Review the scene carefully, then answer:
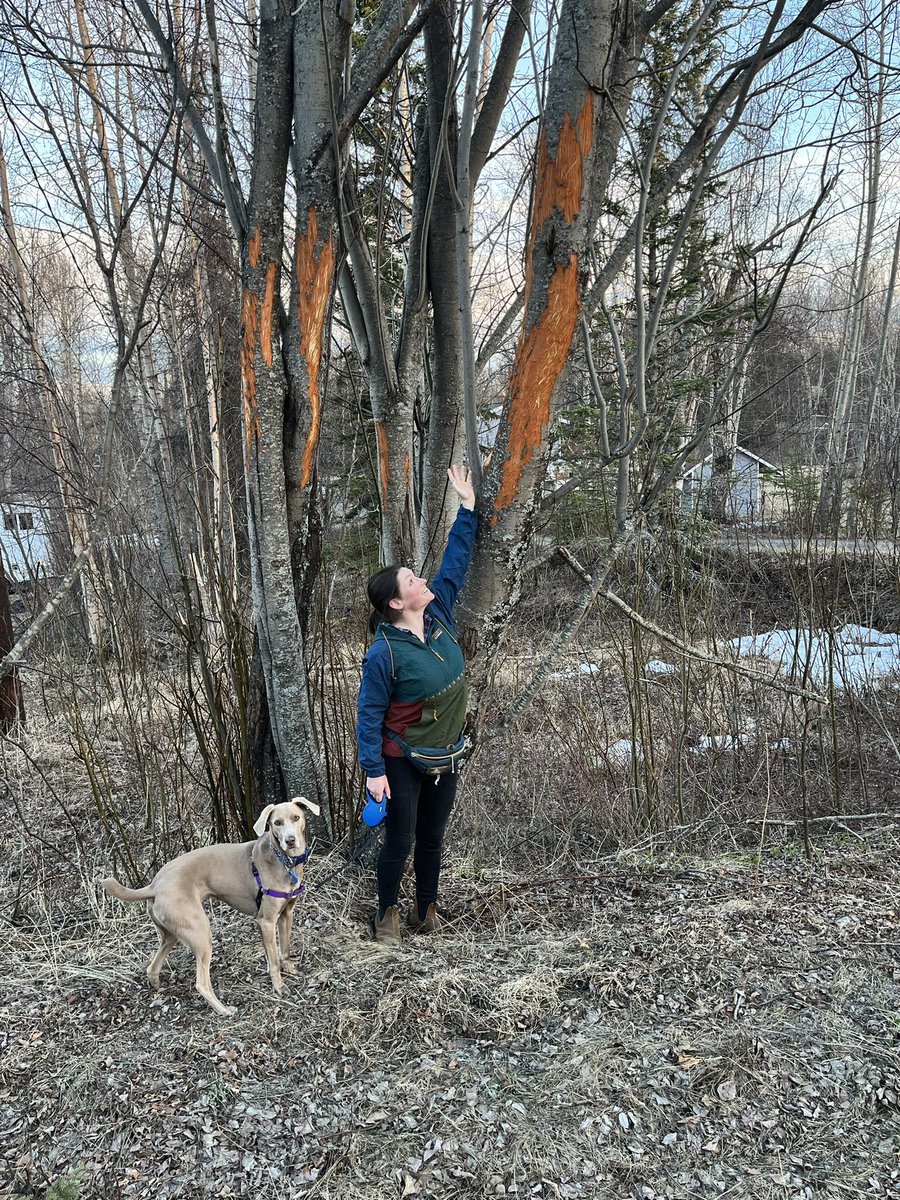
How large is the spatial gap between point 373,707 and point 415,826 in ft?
2.07

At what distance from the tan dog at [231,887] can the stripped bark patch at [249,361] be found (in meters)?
1.74

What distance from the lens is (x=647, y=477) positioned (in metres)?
3.79

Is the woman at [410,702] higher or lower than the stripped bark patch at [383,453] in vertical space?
lower

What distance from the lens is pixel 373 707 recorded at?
3016 millimetres

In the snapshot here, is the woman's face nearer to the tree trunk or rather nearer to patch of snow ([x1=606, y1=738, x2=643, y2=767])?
patch of snow ([x1=606, y1=738, x2=643, y2=767])

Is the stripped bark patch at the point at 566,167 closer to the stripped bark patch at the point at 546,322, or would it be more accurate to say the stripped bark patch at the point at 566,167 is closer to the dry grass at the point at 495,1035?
the stripped bark patch at the point at 546,322

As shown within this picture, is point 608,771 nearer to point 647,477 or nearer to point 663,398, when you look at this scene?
point 647,477

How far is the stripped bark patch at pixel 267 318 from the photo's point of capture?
11.4 ft

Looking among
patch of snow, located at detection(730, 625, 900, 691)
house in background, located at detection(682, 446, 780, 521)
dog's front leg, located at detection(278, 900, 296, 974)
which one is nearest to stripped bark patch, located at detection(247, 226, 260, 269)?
house in background, located at detection(682, 446, 780, 521)

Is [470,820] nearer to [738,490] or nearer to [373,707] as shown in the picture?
[373,707]

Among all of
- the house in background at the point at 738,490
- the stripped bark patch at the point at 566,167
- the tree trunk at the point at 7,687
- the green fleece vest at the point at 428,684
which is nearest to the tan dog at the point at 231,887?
the green fleece vest at the point at 428,684

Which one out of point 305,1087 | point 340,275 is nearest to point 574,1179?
point 305,1087

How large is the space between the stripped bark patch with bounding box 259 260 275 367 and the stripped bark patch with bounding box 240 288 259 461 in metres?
0.04

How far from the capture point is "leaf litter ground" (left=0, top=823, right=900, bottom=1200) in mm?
2311
